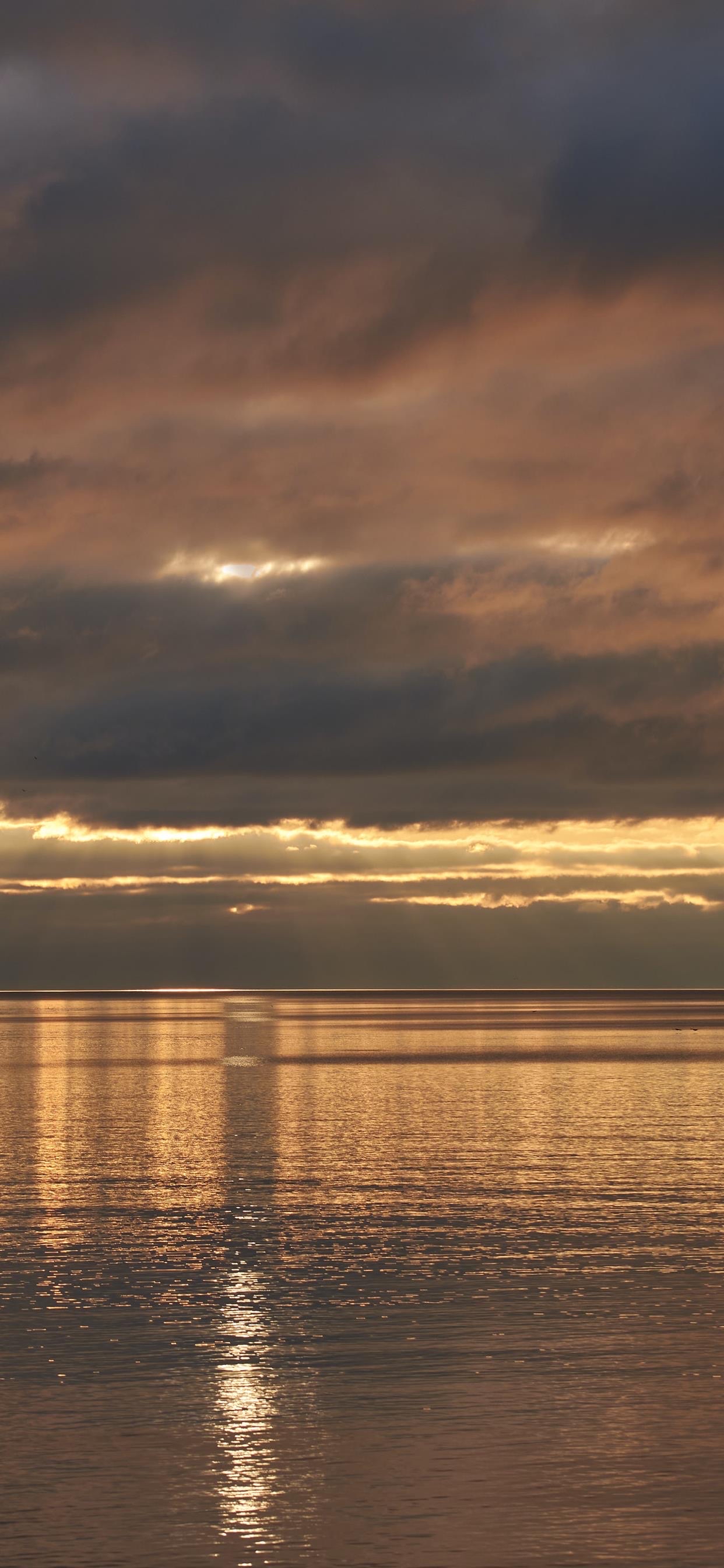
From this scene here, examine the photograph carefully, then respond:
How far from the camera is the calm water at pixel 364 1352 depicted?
21484mm

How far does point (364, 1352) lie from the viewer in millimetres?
30750

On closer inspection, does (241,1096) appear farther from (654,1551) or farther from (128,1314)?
(654,1551)

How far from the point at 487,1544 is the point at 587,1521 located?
1.63 meters

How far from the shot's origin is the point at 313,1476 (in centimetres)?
2347

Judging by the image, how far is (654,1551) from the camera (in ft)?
66.8

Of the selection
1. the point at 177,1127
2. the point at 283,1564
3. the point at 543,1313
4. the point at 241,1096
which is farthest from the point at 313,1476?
the point at 241,1096

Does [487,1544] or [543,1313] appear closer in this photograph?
[487,1544]

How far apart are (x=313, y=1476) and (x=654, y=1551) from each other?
5.39m

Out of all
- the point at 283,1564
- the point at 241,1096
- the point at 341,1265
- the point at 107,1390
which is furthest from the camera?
the point at 241,1096

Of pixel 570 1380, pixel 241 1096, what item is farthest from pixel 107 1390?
pixel 241 1096

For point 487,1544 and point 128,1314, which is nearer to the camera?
point 487,1544

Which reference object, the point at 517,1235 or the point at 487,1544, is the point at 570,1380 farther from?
the point at 517,1235

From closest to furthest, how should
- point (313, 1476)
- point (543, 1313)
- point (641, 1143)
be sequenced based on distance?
point (313, 1476), point (543, 1313), point (641, 1143)

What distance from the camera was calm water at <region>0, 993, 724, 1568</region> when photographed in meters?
21.5
